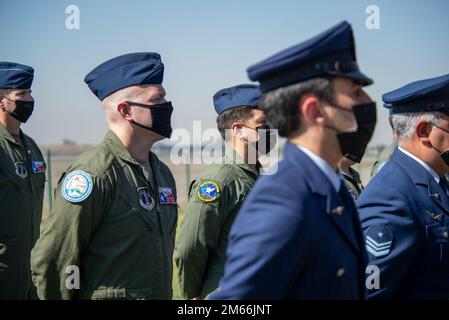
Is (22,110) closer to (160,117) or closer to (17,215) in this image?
(17,215)

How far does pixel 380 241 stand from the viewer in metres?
2.94

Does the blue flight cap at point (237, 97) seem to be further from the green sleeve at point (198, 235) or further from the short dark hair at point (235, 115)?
the green sleeve at point (198, 235)

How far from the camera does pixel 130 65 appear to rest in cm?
386

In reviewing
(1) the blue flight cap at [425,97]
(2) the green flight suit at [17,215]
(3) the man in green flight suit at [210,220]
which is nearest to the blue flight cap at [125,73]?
(3) the man in green flight suit at [210,220]

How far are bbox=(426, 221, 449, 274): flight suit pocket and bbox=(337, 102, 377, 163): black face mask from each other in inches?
36.1

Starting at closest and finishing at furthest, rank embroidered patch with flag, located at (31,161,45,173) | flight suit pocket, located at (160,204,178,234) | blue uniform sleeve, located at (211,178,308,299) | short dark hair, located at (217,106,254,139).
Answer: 1. blue uniform sleeve, located at (211,178,308,299)
2. flight suit pocket, located at (160,204,178,234)
3. short dark hair, located at (217,106,254,139)
4. embroidered patch with flag, located at (31,161,45,173)

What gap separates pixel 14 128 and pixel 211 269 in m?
2.80

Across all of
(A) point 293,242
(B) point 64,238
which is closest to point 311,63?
(A) point 293,242

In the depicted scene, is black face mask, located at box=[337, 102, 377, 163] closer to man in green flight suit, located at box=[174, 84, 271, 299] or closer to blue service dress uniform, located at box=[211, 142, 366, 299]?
blue service dress uniform, located at box=[211, 142, 366, 299]

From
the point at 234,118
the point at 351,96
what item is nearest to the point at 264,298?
the point at 351,96

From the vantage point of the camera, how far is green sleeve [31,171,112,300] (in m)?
3.20

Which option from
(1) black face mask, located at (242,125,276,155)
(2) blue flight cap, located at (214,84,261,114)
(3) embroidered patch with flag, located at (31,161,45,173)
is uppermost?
(2) blue flight cap, located at (214,84,261,114)

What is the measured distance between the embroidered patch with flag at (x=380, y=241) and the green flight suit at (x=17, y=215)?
3342mm

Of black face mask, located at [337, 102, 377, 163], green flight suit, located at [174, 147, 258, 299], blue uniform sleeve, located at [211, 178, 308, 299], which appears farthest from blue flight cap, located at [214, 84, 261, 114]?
blue uniform sleeve, located at [211, 178, 308, 299]
